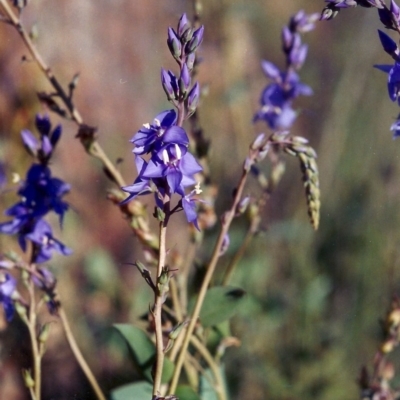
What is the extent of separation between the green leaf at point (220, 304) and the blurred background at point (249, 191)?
42cm

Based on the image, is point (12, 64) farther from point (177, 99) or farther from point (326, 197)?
point (177, 99)

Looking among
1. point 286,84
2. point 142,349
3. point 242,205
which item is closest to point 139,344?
point 142,349

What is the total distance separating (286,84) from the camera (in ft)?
4.22

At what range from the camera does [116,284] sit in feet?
6.19

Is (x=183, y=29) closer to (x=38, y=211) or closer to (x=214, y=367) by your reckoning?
(x=38, y=211)

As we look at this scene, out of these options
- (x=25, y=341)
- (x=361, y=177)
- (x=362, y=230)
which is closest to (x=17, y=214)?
(x=25, y=341)

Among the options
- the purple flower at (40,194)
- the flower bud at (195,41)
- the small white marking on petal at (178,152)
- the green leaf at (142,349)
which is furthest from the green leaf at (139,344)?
the flower bud at (195,41)

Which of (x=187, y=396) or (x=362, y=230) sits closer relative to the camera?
(x=187, y=396)

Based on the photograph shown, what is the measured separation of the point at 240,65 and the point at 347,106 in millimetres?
515

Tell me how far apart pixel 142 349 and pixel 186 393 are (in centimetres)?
9

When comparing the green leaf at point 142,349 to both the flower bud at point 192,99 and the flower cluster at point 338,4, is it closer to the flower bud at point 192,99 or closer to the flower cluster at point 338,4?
the flower bud at point 192,99

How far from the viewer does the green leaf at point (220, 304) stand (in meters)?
1.03

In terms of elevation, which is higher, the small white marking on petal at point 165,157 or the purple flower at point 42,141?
the purple flower at point 42,141

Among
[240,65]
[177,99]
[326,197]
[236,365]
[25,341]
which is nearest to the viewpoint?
[177,99]
